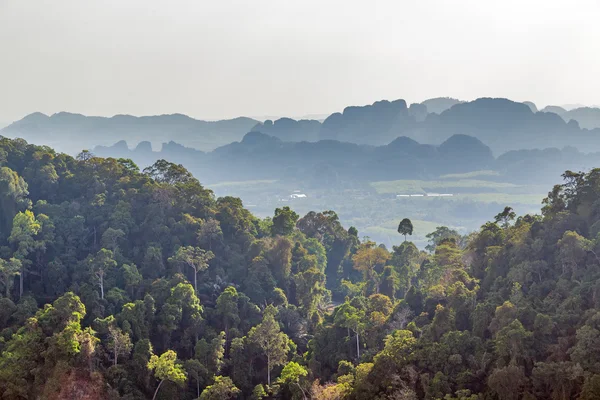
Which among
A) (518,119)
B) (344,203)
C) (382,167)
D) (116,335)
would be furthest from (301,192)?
(116,335)

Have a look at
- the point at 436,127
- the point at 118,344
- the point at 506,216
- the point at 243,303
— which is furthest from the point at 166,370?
the point at 436,127

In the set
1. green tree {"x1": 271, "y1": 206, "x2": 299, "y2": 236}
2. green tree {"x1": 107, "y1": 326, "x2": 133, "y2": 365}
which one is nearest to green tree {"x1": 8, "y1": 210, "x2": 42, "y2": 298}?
green tree {"x1": 107, "y1": 326, "x2": 133, "y2": 365}

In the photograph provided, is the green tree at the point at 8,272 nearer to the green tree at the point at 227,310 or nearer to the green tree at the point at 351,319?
the green tree at the point at 227,310

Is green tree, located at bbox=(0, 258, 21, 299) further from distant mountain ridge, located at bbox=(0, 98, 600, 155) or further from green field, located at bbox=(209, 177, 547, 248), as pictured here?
distant mountain ridge, located at bbox=(0, 98, 600, 155)

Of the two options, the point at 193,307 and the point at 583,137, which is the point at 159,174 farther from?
the point at 583,137

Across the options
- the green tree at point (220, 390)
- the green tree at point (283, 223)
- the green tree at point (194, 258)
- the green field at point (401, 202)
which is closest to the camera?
the green tree at point (220, 390)

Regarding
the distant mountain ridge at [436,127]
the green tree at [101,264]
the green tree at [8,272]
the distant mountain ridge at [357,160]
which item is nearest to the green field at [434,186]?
the distant mountain ridge at [357,160]
